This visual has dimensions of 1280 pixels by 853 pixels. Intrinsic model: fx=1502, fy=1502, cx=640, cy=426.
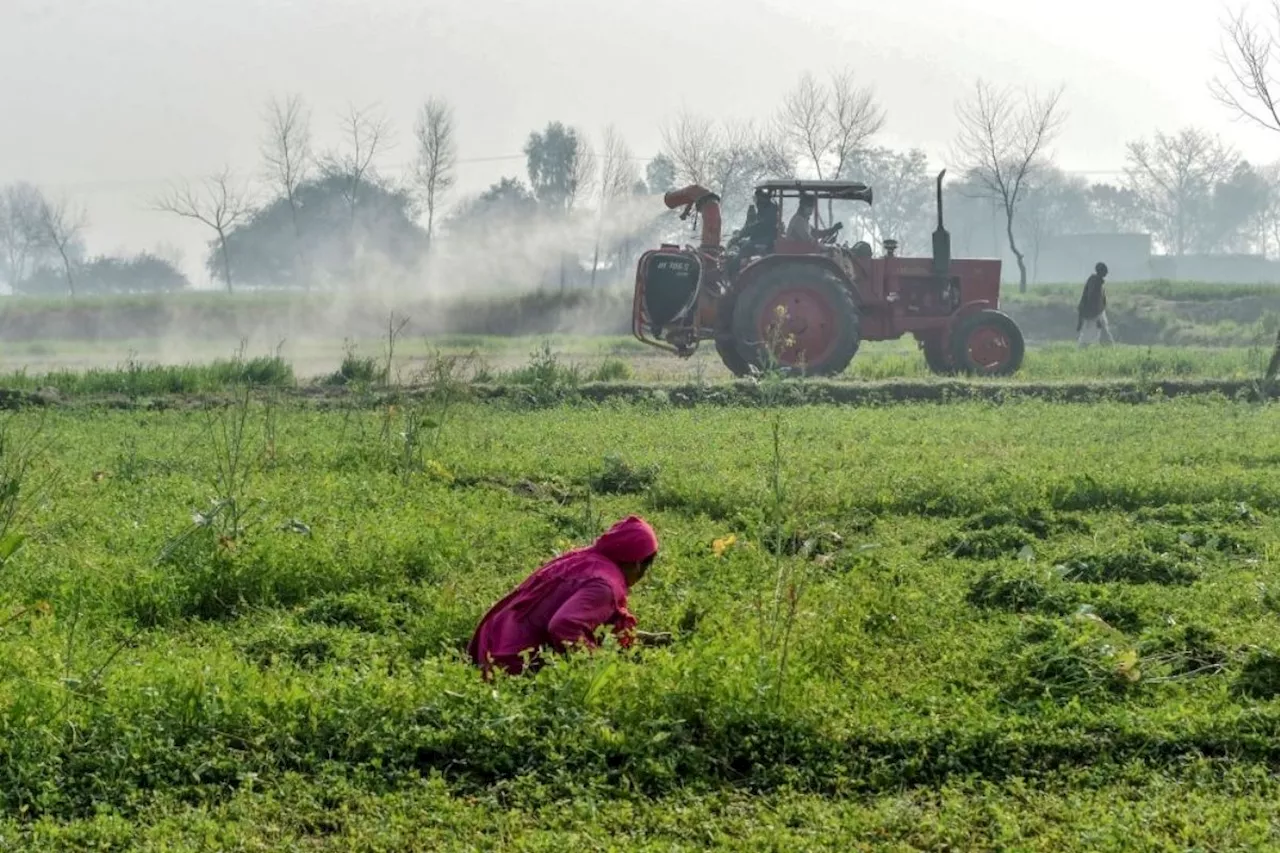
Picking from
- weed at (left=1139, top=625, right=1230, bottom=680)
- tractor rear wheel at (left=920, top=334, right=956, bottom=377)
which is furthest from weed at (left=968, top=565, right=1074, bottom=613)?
tractor rear wheel at (left=920, top=334, right=956, bottom=377)

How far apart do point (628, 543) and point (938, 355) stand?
15090 millimetres

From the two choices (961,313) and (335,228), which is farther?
(335,228)

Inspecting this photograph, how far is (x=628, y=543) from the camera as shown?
6.04 meters

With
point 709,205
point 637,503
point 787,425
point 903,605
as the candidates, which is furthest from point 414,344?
point 903,605

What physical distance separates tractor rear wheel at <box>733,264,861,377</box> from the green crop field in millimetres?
8182

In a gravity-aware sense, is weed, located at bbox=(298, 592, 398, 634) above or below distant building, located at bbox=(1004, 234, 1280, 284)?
below

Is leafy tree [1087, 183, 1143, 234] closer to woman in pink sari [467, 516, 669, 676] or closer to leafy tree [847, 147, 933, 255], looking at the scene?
leafy tree [847, 147, 933, 255]

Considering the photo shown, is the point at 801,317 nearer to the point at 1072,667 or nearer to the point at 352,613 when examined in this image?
the point at 352,613

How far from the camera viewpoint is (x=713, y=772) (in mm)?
5105

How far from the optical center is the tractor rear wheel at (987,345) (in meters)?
20.1

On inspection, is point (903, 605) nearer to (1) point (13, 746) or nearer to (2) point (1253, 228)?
(1) point (13, 746)

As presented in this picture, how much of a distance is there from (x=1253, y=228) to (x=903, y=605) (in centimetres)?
10115

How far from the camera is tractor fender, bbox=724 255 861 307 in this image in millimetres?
19328

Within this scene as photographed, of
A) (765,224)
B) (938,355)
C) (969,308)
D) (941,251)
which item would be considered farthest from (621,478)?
(969,308)
